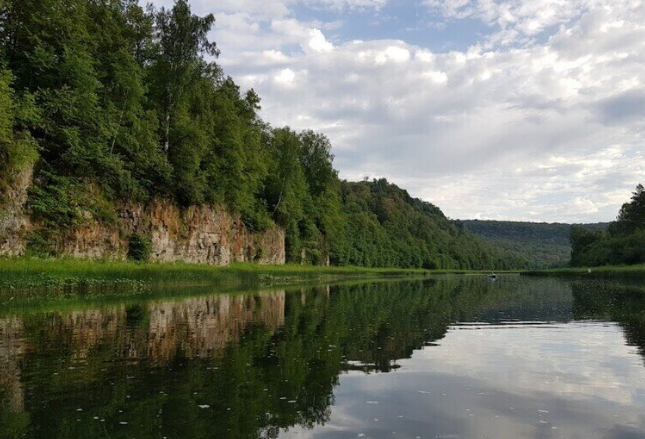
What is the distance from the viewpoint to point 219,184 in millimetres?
66625

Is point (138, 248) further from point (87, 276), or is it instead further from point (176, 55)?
point (176, 55)

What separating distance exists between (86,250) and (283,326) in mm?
28307

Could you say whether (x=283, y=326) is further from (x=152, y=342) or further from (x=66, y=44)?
(x=66, y=44)

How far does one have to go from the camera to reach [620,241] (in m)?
122

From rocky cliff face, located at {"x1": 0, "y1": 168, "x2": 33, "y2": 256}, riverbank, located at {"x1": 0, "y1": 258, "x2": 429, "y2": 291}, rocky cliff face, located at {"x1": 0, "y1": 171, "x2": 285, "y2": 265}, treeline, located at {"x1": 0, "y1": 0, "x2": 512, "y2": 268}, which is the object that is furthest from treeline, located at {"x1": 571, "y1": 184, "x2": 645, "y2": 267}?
rocky cliff face, located at {"x1": 0, "y1": 168, "x2": 33, "y2": 256}

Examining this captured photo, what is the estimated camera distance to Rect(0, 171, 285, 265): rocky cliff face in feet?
111

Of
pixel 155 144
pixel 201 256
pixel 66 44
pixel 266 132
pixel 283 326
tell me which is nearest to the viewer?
A: pixel 283 326

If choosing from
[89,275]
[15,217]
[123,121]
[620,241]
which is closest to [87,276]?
[89,275]

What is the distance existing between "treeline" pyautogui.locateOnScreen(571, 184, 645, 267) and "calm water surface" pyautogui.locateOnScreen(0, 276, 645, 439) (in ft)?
358

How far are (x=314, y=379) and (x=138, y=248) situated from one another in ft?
138

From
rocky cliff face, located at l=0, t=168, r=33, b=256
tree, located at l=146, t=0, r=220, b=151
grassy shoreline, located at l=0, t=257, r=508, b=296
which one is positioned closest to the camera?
grassy shoreline, located at l=0, t=257, r=508, b=296

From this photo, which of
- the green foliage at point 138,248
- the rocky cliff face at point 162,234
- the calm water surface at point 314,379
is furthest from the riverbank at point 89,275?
the calm water surface at point 314,379

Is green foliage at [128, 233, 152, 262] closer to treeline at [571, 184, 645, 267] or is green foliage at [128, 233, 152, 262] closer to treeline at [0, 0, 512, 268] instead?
treeline at [0, 0, 512, 268]

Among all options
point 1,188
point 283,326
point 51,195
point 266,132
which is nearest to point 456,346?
point 283,326
